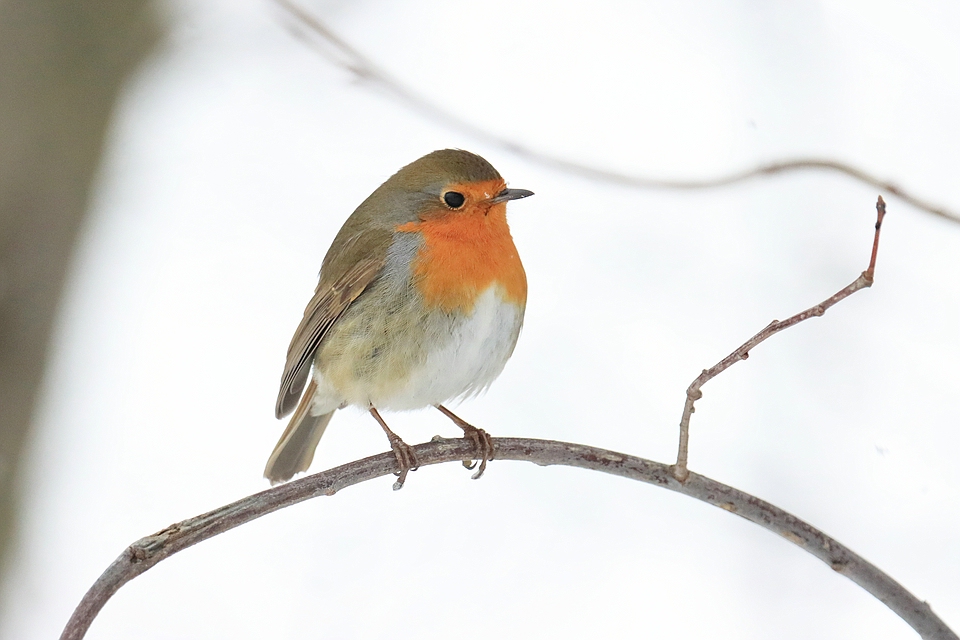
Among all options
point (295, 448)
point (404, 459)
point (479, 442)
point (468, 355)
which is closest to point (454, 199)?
point (468, 355)

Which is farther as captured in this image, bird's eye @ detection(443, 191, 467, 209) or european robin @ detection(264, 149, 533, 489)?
bird's eye @ detection(443, 191, 467, 209)

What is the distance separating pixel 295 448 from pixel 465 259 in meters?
1.14

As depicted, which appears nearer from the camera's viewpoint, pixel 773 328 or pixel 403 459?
pixel 773 328

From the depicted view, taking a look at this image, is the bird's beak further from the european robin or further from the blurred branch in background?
the blurred branch in background

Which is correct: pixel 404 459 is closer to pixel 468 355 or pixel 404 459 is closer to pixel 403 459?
pixel 403 459

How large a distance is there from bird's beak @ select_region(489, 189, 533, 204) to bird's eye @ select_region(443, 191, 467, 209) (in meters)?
0.10

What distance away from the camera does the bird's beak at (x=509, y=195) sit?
310 centimetres

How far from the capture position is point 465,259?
120 inches

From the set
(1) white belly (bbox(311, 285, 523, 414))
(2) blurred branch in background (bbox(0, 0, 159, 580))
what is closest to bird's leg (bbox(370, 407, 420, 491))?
(1) white belly (bbox(311, 285, 523, 414))

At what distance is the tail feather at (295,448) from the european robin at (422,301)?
0.27 m

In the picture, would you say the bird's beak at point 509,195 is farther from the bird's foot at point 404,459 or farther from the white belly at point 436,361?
the bird's foot at point 404,459

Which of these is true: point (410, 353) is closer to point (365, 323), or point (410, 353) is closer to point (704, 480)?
point (365, 323)

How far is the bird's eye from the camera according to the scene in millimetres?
3182

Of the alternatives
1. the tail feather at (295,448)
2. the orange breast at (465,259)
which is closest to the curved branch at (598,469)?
the orange breast at (465,259)
